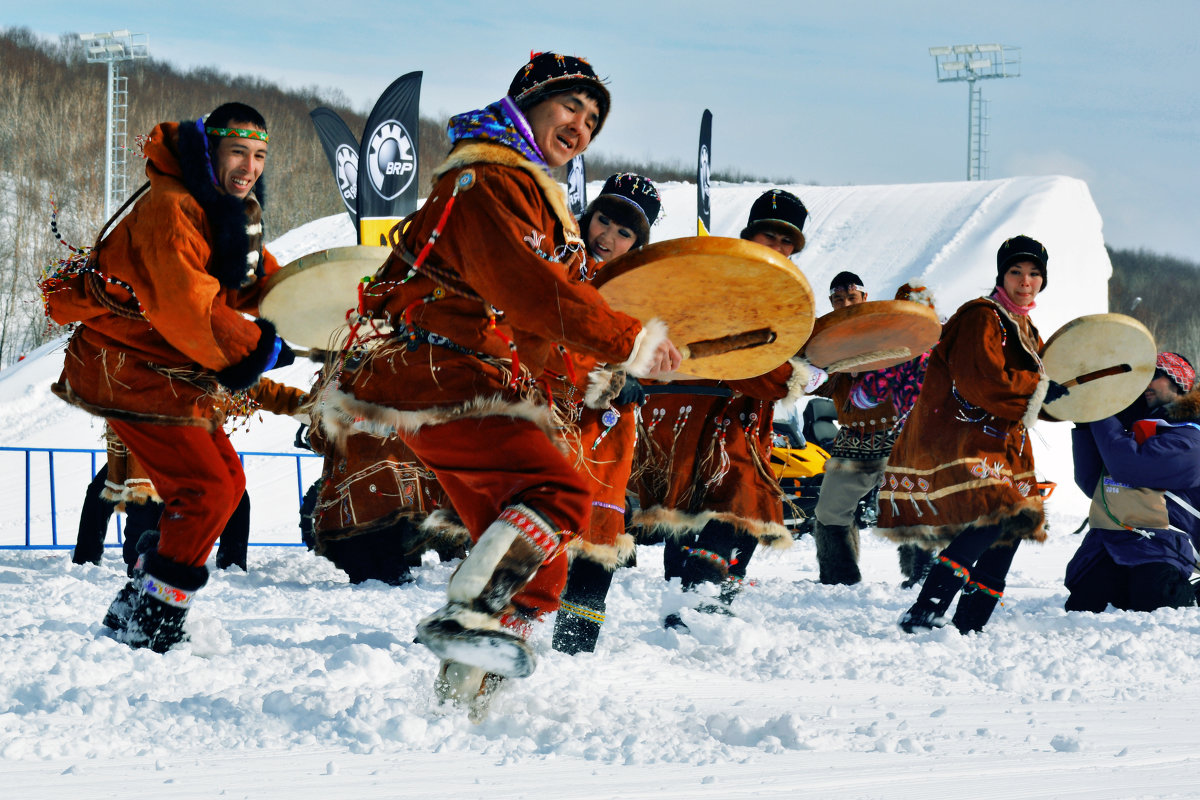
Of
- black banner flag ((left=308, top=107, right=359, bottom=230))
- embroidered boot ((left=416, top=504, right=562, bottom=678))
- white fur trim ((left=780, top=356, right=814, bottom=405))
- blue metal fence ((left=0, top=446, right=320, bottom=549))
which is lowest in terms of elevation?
blue metal fence ((left=0, top=446, right=320, bottom=549))

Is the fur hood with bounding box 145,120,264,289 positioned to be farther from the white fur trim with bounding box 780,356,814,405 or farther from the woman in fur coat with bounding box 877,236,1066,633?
the woman in fur coat with bounding box 877,236,1066,633

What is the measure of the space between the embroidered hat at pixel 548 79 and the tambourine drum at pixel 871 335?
162 centimetres

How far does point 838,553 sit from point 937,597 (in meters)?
1.96

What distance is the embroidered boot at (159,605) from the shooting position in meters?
3.41

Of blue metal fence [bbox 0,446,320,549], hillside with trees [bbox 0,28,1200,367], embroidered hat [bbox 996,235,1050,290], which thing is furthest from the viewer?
hillside with trees [bbox 0,28,1200,367]

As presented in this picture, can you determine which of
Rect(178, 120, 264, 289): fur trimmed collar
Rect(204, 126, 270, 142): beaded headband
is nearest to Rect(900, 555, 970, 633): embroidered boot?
Rect(178, 120, 264, 289): fur trimmed collar

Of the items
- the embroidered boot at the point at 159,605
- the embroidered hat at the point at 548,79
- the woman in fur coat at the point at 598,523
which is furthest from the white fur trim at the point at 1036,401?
the embroidered boot at the point at 159,605

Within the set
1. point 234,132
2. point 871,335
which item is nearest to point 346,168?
point 234,132

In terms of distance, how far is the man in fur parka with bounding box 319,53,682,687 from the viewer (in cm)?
242

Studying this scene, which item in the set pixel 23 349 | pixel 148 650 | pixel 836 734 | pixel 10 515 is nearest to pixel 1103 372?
pixel 836 734

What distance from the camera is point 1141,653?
12.7ft

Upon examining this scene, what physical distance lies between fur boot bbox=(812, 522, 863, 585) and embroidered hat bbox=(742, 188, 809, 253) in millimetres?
2244

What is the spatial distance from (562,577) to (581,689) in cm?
30

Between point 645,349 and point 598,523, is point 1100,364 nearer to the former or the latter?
point 598,523
